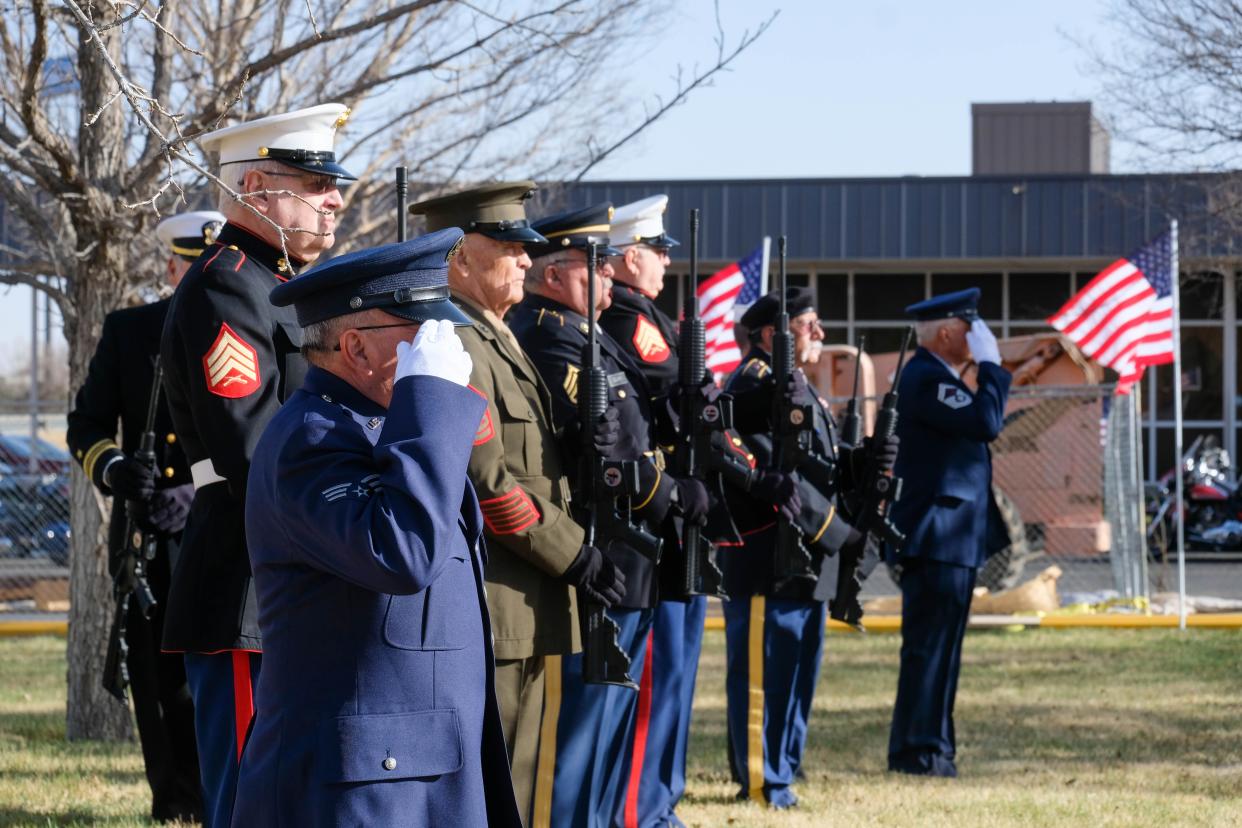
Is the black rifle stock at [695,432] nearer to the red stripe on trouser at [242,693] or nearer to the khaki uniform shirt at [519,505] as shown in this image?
the khaki uniform shirt at [519,505]

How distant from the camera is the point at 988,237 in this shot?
2820 centimetres

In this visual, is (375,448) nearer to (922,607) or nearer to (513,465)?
(513,465)

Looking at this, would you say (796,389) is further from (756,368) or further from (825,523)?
(825,523)

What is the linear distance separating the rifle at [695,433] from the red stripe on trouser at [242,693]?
2.21 metres

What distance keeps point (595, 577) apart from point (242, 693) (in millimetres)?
1192

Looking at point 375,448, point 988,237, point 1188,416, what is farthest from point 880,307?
point 375,448

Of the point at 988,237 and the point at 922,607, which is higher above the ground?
the point at 988,237

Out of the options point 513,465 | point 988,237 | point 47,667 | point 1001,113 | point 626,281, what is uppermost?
point 1001,113

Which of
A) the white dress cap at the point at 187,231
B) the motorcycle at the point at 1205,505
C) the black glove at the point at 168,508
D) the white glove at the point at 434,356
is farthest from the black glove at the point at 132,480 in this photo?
the motorcycle at the point at 1205,505

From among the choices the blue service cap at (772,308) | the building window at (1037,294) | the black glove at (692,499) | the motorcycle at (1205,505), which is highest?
the building window at (1037,294)

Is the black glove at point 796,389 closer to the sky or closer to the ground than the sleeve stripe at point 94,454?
closer to the sky

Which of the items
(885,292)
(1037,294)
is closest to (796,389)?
(885,292)

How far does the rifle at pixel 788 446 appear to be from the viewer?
6816mm

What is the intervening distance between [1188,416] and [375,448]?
28396 mm
